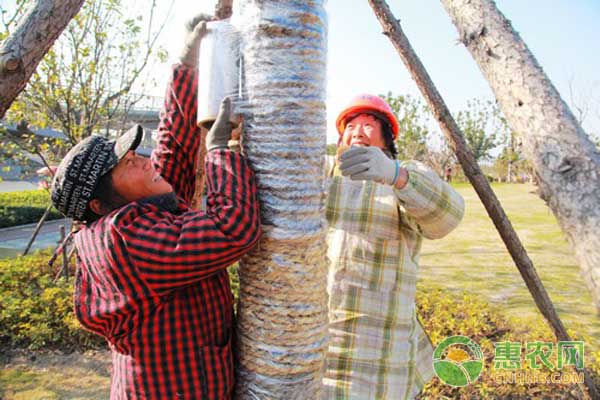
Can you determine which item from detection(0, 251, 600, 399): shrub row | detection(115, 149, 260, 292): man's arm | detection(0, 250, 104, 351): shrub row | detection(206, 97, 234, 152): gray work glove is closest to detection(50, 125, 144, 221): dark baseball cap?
detection(115, 149, 260, 292): man's arm

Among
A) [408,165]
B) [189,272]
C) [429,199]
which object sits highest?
[408,165]

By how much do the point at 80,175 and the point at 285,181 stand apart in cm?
58

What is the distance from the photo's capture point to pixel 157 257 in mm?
1092

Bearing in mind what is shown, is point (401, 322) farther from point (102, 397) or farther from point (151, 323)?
point (102, 397)

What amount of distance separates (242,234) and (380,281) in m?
1.05

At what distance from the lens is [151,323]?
120 cm

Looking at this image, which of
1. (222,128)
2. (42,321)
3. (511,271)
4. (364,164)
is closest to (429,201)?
(364,164)

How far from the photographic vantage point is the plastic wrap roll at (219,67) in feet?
3.75

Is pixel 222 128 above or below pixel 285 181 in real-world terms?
above

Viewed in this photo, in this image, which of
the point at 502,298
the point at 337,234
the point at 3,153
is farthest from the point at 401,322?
the point at 3,153

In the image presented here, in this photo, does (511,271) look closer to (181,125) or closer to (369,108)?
(369,108)

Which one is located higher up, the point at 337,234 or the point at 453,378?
the point at 337,234

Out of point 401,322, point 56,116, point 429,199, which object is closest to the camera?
point 429,199

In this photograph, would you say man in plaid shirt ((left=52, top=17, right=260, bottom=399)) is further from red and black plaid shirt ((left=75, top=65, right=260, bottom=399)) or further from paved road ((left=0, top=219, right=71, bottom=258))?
paved road ((left=0, top=219, right=71, bottom=258))
